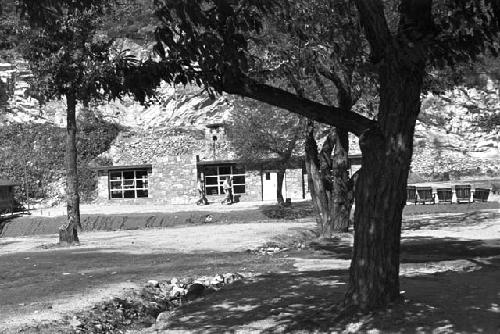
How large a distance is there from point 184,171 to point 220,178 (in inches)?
105

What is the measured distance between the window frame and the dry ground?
2721 centimetres

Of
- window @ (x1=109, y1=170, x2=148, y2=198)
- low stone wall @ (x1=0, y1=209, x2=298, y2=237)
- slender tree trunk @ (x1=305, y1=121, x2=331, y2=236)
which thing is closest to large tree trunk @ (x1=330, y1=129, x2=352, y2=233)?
slender tree trunk @ (x1=305, y1=121, x2=331, y2=236)

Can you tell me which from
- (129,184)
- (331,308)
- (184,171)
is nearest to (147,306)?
(331,308)

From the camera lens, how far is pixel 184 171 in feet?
149

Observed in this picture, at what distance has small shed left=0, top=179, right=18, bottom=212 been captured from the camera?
137 feet

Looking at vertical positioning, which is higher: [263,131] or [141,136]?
[141,136]

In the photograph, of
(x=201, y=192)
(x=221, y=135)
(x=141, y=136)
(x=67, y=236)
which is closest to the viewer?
(x=67, y=236)

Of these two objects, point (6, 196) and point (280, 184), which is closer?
→ point (280, 184)

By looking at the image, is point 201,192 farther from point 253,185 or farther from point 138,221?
point 138,221

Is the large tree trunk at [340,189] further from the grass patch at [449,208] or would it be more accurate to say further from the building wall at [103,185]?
the building wall at [103,185]

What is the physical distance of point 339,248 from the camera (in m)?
16.3

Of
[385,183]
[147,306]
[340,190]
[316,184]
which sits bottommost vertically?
[147,306]

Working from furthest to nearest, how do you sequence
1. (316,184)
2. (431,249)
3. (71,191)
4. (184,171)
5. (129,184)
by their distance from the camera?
(129,184) < (184,171) < (71,191) < (316,184) < (431,249)

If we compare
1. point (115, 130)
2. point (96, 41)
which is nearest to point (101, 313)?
point (96, 41)
